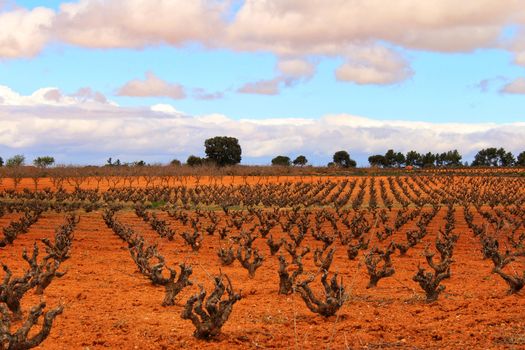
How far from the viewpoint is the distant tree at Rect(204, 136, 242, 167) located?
10719cm

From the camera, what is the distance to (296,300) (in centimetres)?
1235

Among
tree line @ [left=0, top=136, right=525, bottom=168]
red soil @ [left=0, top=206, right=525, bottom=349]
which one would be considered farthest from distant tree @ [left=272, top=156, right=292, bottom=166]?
red soil @ [left=0, top=206, right=525, bottom=349]

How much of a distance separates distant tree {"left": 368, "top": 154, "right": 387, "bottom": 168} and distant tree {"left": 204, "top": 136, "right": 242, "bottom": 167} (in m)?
40.7

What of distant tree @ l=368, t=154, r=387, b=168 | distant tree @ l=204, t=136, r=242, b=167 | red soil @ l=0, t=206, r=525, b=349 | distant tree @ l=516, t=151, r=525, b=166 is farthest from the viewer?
distant tree @ l=368, t=154, r=387, b=168

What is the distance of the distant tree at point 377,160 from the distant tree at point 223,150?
40.7 meters

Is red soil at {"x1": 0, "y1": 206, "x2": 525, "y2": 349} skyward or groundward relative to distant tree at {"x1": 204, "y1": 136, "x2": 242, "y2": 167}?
groundward

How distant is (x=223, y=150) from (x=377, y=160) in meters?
44.5

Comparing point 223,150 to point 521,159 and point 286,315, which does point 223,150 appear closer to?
point 521,159

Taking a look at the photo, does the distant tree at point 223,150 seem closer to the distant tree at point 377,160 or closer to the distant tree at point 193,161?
the distant tree at point 193,161

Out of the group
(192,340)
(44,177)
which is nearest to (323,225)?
(192,340)

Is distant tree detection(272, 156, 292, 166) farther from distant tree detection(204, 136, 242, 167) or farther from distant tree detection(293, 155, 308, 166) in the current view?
distant tree detection(204, 136, 242, 167)

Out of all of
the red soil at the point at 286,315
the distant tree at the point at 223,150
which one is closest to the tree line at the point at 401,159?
the distant tree at the point at 223,150

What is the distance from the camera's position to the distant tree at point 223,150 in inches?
4220

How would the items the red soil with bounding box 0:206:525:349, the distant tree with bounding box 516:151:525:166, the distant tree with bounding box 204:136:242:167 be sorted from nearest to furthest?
1. the red soil with bounding box 0:206:525:349
2. the distant tree with bounding box 204:136:242:167
3. the distant tree with bounding box 516:151:525:166
